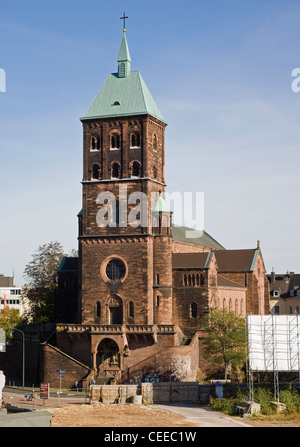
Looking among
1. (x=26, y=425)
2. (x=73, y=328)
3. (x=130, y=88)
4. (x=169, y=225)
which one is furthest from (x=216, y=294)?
(x=26, y=425)

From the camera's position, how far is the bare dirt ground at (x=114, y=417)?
4603cm

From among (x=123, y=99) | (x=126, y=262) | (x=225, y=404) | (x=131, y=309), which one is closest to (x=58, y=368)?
(x=131, y=309)

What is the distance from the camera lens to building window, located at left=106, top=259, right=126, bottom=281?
265 feet

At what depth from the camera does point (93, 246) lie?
81625mm

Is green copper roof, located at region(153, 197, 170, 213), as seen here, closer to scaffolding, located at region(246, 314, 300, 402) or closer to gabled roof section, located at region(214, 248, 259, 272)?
gabled roof section, located at region(214, 248, 259, 272)

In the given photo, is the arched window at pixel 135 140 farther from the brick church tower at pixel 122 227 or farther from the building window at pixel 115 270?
the building window at pixel 115 270

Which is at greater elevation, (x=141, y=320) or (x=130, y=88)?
(x=130, y=88)

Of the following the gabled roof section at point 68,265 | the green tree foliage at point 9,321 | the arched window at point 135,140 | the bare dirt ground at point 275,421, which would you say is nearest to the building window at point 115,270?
the gabled roof section at point 68,265

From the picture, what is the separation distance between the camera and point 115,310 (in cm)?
8062

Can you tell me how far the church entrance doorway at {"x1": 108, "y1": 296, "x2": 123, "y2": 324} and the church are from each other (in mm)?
103

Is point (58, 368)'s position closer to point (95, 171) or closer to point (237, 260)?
point (95, 171)
